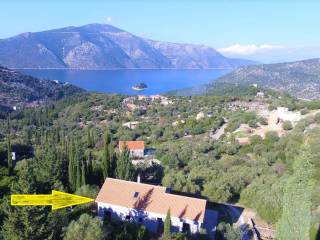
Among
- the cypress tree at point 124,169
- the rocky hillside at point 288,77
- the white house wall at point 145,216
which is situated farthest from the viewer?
the rocky hillside at point 288,77

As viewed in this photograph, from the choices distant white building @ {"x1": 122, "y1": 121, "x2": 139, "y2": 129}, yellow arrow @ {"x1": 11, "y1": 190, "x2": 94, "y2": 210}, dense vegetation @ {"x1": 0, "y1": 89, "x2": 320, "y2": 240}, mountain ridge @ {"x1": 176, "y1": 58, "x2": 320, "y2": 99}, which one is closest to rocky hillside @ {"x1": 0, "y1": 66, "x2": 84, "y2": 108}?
dense vegetation @ {"x1": 0, "y1": 89, "x2": 320, "y2": 240}

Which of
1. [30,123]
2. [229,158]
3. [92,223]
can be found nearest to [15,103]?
[30,123]

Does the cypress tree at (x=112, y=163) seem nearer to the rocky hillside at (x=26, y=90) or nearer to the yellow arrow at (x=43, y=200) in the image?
the yellow arrow at (x=43, y=200)

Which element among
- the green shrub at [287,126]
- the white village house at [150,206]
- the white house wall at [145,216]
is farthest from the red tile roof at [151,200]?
the green shrub at [287,126]

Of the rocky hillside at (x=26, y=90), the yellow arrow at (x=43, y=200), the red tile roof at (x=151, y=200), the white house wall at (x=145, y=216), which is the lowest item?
the rocky hillside at (x=26, y=90)

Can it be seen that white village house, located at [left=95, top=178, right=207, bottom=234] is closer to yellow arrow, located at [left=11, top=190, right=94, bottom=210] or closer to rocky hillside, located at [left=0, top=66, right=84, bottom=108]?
yellow arrow, located at [left=11, top=190, right=94, bottom=210]

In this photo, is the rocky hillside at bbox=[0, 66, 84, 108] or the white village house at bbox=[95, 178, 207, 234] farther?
the rocky hillside at bbox=[0, 66, 84, 108]
